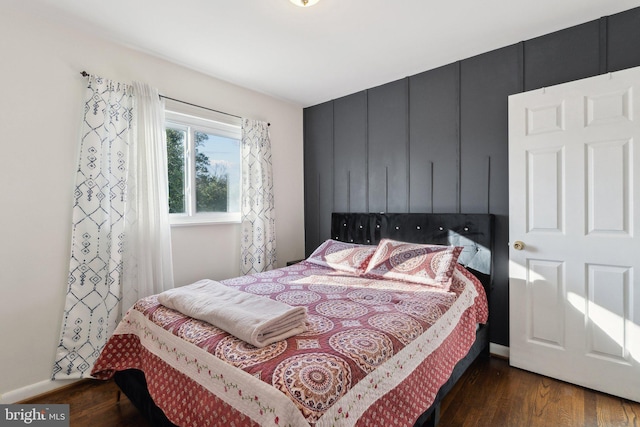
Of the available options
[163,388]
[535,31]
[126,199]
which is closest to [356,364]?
[163,388]

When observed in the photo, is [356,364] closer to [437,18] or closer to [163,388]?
[163,388]

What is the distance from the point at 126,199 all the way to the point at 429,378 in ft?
7.64

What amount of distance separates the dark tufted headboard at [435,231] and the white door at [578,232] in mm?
185

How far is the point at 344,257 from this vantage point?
2.69 metres

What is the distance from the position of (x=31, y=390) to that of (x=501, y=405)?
296 centimetres

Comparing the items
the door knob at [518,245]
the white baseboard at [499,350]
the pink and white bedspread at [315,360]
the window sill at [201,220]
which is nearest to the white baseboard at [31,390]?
the pink and white bedspread at [315,360]

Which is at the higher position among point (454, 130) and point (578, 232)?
point (454, 130)

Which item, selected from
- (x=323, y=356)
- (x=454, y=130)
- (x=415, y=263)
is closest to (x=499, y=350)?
(x=415, y=263)

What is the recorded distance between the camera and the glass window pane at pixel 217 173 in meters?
2.90

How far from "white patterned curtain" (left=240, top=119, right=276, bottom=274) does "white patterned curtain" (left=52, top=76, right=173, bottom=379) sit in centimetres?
89

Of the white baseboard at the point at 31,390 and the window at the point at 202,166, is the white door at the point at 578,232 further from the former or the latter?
the white baseboard at the point at 31,390

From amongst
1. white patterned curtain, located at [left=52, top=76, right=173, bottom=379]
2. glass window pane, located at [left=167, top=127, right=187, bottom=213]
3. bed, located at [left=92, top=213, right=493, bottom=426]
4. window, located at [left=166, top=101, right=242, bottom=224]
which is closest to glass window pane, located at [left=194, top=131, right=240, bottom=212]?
window, located at [left=166, top=101, right=242, bottom=224]

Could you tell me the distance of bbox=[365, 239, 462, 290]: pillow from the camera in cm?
211

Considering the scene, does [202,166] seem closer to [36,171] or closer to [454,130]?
[36,171]
